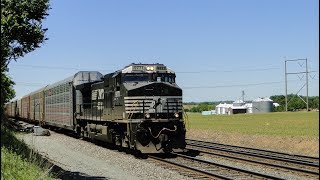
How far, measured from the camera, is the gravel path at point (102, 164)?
46.2 feet

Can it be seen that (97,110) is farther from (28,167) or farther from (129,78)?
(28,167)

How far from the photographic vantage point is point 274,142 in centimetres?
2773

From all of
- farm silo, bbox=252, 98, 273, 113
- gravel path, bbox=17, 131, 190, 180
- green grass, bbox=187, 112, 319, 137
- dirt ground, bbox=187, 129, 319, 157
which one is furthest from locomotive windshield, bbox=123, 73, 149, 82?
farm silo, bbox=252, 98, 273, 113

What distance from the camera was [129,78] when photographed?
62.7ft

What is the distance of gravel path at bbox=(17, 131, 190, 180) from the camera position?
14.1 meters

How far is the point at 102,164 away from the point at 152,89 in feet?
13.0

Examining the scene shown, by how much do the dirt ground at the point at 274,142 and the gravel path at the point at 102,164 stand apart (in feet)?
32.3

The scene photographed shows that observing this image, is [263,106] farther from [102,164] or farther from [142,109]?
[102,164]

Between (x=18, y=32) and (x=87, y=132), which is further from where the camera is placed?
(x=87, y=132)

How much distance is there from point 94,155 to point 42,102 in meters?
22.6

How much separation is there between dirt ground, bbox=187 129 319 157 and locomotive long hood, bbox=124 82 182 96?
26.7 ft

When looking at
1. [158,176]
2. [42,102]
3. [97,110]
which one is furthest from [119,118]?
[42,102]

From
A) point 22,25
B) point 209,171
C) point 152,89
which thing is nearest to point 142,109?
point 152,89

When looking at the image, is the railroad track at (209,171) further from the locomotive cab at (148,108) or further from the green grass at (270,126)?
the green grass at (270,126)
